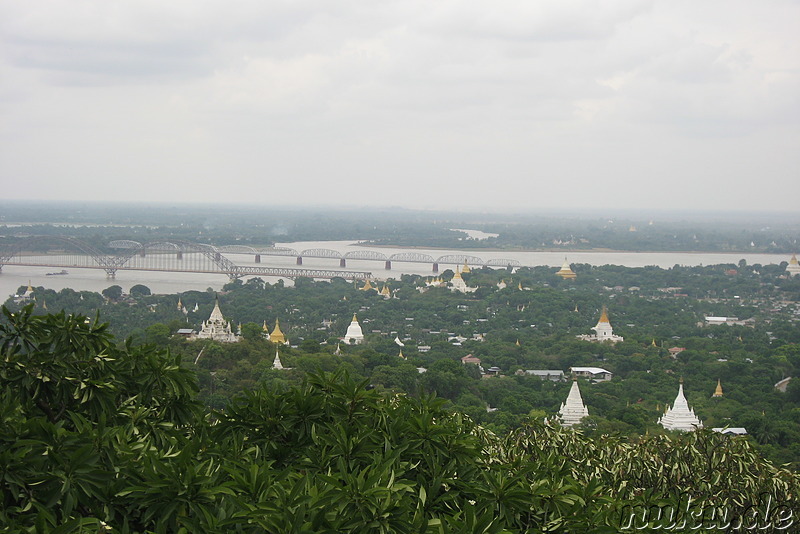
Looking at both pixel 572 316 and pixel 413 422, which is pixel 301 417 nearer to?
pixel 413 422

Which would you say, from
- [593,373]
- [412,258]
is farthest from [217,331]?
[412,258]

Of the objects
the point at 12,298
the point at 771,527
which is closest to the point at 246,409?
the point at 771,527

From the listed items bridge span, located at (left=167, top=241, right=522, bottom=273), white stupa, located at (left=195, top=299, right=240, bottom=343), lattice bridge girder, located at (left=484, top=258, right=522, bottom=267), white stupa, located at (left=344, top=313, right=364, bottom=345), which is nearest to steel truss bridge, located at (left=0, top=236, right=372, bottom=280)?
bridge span, located at (left=167, top=241, right=522, bottom=273)

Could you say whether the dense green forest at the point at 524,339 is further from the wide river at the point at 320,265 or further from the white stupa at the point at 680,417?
the wide river at the point at 320,265

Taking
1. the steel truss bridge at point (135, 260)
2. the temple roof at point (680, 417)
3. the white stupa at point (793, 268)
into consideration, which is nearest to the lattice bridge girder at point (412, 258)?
the steel truss bridge at point (135, 260)

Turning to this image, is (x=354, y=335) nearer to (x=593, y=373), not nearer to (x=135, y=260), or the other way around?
(x=593, y=373)
